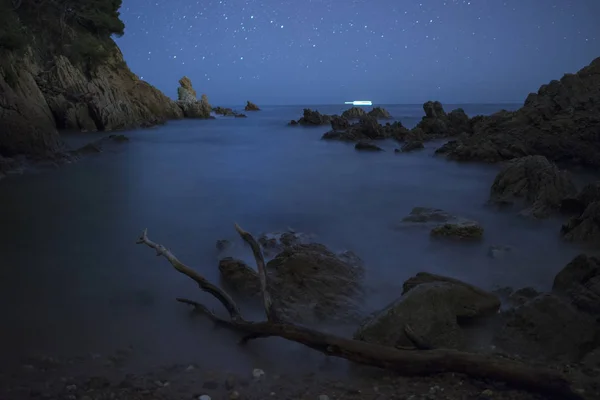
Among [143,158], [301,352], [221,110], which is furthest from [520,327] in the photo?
[221,110]

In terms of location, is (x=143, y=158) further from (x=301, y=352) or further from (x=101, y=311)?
(x=301, y=352)

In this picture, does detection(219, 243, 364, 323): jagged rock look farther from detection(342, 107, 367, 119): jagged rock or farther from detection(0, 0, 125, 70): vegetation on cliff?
detection(342, 107, 367, 119): jagged rock

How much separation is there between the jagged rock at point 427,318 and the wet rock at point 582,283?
88 cm

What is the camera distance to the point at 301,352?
3684 mm

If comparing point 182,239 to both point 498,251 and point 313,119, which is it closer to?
point 498,251

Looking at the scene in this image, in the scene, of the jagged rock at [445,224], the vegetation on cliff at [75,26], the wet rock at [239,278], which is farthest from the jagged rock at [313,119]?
the wet rock at [239,278]

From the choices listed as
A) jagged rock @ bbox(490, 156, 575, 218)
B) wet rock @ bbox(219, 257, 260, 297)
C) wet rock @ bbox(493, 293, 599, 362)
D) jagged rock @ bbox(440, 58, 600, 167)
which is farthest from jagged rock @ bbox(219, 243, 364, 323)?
jagged rock @ bbox(440, 58, 600, 167)

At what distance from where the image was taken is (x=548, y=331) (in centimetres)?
365

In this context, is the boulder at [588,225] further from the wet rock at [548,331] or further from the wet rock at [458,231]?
the wet rock at [548,331]

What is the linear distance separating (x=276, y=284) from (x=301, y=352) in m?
1.32

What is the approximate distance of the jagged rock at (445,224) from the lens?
7.14m

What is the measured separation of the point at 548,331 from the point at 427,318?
3.14 ft

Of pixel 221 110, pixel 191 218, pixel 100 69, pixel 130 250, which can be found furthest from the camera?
pixel 221 110

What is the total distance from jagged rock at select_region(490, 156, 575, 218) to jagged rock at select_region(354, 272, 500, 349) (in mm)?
5275
